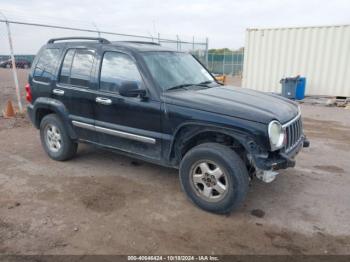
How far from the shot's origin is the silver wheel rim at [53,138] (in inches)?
211

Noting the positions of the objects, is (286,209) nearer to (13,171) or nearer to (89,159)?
(89,159)

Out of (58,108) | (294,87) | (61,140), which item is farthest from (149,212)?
(294,87)

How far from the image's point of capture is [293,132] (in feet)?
13.0

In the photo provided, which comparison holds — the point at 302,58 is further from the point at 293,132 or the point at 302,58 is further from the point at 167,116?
the point at 167,116

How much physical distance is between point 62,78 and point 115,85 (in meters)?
1.15

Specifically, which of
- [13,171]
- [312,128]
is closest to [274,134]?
[13,171]

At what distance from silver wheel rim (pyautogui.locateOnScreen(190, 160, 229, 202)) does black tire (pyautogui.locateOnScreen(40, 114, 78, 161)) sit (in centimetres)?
Answer: 242

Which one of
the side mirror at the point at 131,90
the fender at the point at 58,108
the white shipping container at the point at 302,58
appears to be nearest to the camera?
the side mirror at the point at 131,90

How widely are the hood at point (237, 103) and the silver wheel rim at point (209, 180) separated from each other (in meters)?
0.64


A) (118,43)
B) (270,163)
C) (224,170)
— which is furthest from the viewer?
(118,43)

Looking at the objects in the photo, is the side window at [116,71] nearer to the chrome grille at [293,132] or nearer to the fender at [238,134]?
the fender at [238,134]

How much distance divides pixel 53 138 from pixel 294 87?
9.48 meters

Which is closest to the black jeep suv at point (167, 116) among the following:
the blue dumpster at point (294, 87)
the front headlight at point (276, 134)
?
the front headlight at point (276, 134)

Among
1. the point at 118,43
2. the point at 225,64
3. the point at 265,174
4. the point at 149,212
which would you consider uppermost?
the point at 118,43
